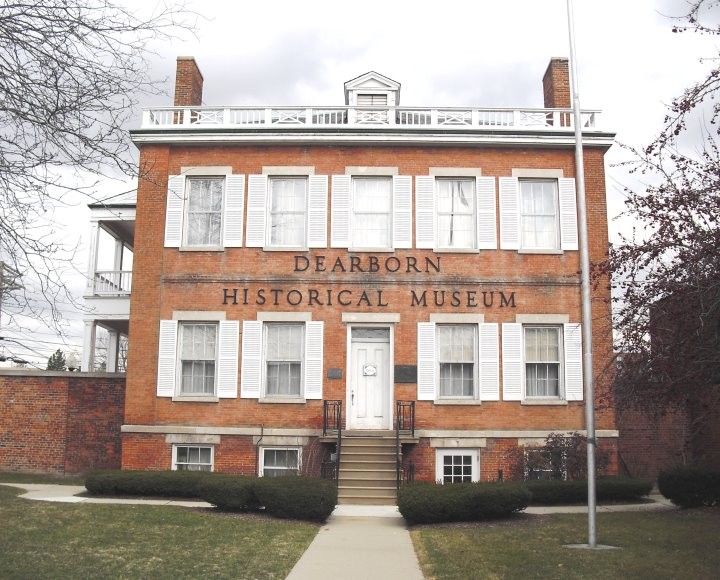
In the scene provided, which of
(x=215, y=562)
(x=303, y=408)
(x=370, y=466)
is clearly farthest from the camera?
(x=303, y=408)

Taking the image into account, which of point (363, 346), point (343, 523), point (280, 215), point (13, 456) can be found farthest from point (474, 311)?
point (13, 456)

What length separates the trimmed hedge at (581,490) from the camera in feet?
55.3

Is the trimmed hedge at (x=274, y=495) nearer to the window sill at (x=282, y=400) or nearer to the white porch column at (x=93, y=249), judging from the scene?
the window sill at (x=282, y=400)

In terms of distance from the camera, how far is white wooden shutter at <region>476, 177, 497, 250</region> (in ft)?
66.4

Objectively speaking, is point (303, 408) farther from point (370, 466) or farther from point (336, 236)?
point (336, 236)

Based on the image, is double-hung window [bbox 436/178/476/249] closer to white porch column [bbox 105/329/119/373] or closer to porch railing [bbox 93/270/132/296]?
porch railing [bbox 93/270/132/296]

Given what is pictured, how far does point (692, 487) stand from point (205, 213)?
13320 mm

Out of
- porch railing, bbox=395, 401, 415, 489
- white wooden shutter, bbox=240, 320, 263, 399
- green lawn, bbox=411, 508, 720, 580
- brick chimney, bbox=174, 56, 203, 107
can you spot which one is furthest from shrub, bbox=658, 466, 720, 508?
brick chimney, bbox=174, 56, 203, 107

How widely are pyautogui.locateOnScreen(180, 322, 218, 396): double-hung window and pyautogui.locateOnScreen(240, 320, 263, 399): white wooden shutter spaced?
0.84 m

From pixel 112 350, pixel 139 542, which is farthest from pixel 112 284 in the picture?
pixel 139 542

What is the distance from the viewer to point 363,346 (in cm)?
2000

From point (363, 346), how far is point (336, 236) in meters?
2.94

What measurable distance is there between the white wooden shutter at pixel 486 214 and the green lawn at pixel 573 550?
25.2 feet

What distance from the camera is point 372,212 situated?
20.6m
